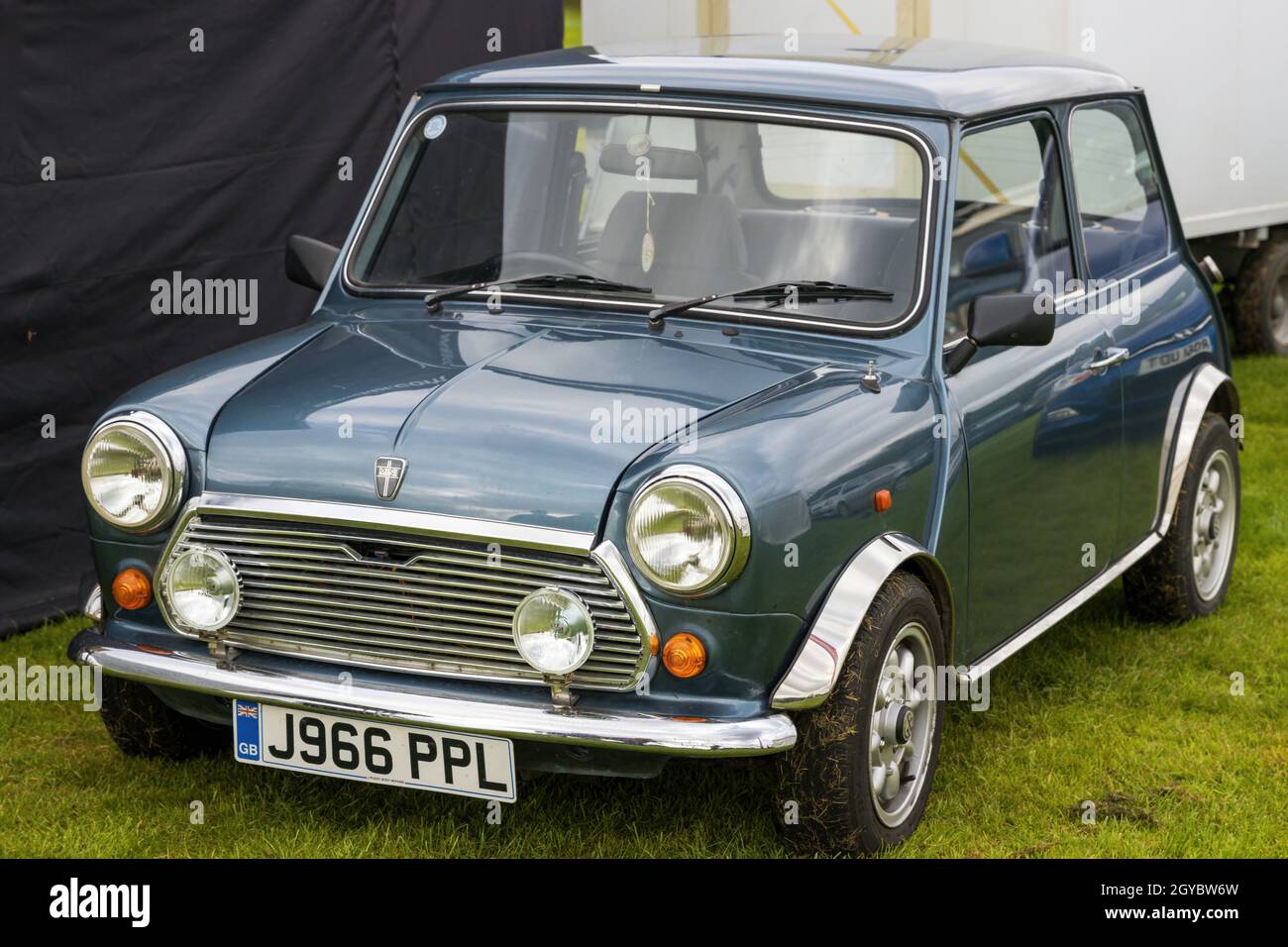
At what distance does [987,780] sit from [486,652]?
1627 mm

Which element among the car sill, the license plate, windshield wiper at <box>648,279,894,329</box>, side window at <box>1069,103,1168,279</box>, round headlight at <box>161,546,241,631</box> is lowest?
the car sill

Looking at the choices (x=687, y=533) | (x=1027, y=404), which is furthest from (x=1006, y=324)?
(x=687, y=533)

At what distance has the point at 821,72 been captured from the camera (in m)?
4.62

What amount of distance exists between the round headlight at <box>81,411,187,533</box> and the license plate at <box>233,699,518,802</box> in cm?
49

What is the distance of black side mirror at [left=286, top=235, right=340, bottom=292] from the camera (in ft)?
16.4

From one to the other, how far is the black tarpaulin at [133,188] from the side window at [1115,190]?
309cm

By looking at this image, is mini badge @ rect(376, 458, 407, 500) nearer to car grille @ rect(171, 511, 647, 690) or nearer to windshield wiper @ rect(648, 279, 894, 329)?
car grille @ rect(171, 511, 647, 690)

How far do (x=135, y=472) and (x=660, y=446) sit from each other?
4.11 ft

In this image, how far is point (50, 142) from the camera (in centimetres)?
586

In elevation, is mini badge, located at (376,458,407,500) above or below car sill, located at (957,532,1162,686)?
above

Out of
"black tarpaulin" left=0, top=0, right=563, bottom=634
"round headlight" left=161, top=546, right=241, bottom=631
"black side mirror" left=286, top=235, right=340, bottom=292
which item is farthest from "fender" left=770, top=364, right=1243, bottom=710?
"black tarpaulin" left=0, top=0, right=563, bottom=634

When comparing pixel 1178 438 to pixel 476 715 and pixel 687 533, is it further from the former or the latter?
pixel 476 715

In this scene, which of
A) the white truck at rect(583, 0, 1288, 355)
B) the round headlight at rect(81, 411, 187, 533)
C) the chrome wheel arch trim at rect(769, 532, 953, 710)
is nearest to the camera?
the chrome wheel arch trim at rect(769, 532, 953, 710)
